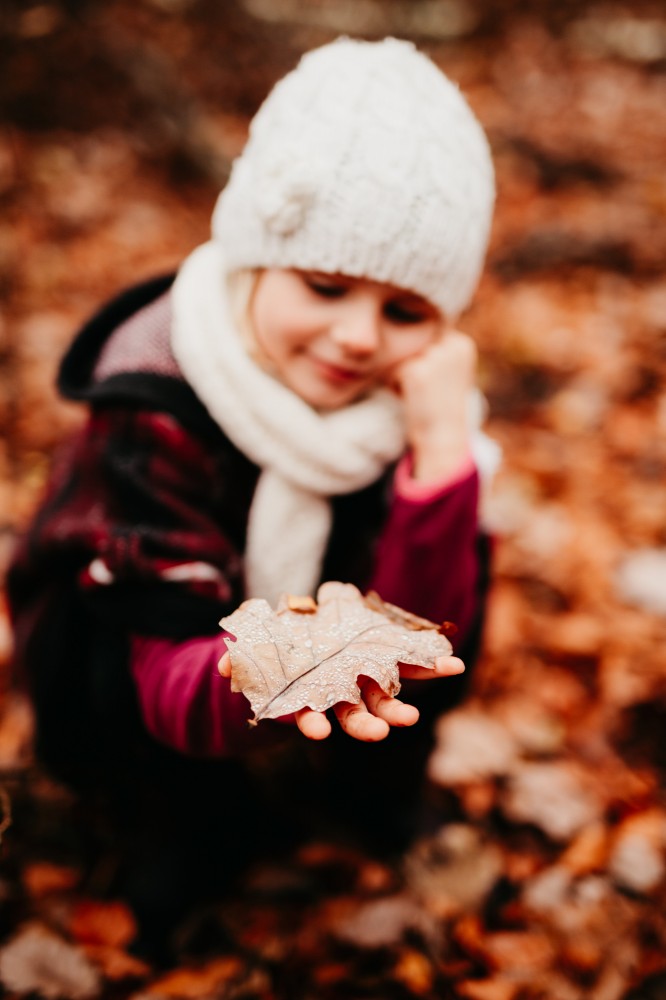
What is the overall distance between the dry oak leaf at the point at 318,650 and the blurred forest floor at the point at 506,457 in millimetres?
998

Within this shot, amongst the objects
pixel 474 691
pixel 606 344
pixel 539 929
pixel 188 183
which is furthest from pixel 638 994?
pixel 188 183

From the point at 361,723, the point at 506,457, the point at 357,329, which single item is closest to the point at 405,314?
the point at 357,329

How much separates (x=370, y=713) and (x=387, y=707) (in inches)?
1.2

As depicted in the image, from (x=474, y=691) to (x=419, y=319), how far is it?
125 centimetres

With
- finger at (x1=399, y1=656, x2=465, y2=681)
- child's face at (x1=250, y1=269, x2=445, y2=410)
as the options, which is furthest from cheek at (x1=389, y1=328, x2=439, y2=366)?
finger at (x1=399, y1=656, x2=465, y2=681)

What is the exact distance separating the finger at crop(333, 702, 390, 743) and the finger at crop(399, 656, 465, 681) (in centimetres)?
8

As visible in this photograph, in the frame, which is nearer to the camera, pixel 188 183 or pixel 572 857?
pixel 572 857

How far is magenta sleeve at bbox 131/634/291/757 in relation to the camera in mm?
1129

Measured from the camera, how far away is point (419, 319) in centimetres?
151

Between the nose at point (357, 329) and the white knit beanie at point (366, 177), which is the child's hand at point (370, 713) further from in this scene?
the white knit beanie at point (366, 177)

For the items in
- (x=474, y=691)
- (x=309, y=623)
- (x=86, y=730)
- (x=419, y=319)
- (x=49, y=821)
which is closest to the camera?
(x=309, y=623)

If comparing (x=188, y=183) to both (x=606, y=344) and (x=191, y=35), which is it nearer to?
(x=191, y=35)

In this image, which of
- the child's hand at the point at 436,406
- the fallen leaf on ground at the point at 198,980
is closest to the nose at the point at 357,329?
the child's hand at the point at 436,406

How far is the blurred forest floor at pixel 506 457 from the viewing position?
5.43 ft
